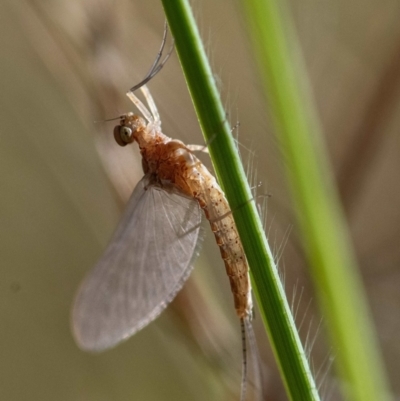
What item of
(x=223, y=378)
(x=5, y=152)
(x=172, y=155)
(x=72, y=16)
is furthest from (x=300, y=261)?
(x=5, y=152)

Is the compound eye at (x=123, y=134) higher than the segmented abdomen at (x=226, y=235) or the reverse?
higher

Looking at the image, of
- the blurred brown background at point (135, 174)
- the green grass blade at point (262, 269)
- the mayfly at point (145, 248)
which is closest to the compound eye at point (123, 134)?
the mayfly at point (145, 248)

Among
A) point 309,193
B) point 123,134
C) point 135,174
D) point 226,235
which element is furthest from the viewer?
point 135,174

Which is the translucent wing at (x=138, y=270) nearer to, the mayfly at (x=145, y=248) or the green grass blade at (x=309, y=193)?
the mayfly at (x=145, y=248)

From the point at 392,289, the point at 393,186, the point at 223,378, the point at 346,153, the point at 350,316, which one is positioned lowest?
the point at 392,289

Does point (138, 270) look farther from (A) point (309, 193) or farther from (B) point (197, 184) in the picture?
(A) point (309, 193)

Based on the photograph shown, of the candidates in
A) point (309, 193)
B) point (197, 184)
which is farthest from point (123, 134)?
point (309, 193)

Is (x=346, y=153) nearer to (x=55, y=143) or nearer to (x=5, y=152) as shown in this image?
(x=55, y=143)
